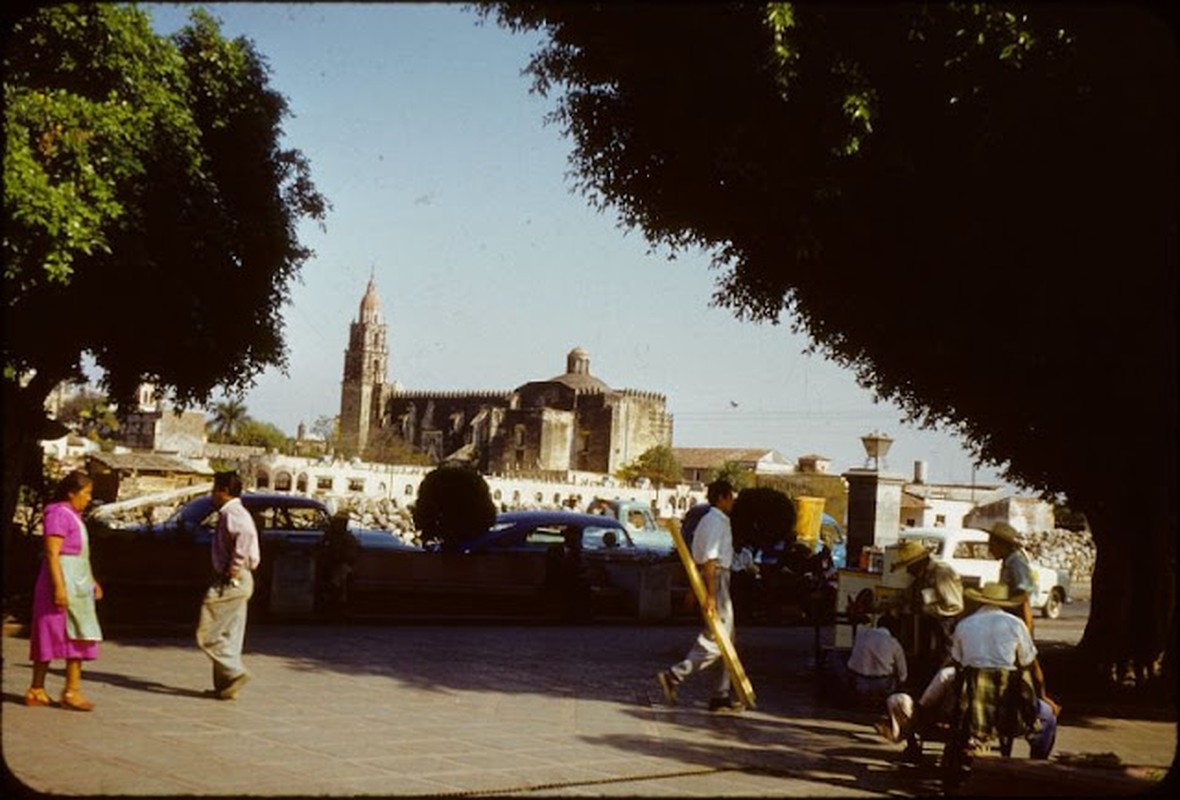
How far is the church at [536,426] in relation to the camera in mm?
100062

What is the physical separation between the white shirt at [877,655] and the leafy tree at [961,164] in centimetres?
254

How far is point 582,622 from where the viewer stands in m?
18.6

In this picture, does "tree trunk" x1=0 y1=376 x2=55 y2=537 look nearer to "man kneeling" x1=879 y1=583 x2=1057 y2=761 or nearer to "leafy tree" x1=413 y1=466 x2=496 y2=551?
"leafy tree" x1=413 y1=466 x2=496 y2=551

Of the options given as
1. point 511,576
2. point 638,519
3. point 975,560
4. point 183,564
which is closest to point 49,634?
point 183,564

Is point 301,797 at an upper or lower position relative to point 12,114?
lower

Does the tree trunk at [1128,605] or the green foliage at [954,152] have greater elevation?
the green foliage at [954,152]

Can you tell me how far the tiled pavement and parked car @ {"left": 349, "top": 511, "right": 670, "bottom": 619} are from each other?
462cm

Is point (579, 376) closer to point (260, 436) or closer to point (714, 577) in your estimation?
point (260, 436)

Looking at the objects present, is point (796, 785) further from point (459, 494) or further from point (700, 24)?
point (459, 494)

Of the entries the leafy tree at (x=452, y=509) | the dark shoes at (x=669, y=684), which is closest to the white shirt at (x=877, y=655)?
the dark shoes at (x=669, y=684)

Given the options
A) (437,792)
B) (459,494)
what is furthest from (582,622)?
(437,792)

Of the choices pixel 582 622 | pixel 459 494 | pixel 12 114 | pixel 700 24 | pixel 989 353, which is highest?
pixel 700 24

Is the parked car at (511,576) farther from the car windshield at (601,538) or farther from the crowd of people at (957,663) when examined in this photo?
the crowd of people at (957,663)

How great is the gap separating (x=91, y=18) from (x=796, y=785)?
9308 mm
